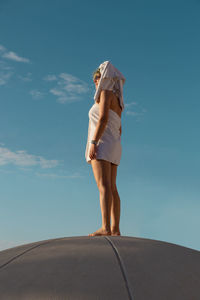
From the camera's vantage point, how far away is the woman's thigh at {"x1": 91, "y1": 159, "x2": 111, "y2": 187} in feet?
17.8

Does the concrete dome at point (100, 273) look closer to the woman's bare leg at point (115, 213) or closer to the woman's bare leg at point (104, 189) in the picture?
the woman's bare leg at point (104, 189)

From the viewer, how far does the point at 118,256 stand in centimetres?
370

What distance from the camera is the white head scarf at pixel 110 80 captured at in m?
5.77

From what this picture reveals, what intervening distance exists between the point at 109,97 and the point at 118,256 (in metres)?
2.82

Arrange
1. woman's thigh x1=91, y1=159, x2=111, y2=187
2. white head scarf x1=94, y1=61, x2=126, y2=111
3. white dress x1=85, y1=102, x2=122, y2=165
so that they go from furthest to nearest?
white head scarf x1=94, y1=61, x2=126, y2=111 → white dress x1=85, y1=102, x2=122, y2=165 → woman's thigh x1=91, y1=159, x2=111, y2=187

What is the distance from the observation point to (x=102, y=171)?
5457 millimetres

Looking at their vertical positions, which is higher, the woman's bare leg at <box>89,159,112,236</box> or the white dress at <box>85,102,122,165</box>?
the white dress at <box>85,102,122,165</box>

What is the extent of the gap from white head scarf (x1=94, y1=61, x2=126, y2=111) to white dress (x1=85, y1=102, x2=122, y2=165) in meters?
0.30

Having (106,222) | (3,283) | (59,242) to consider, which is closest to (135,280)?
(3,283)

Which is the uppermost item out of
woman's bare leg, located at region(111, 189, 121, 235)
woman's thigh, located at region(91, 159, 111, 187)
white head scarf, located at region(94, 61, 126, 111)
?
white head scarf, located at region(94, 61, 126, 111)

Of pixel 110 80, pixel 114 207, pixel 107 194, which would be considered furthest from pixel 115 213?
pixel 110 80

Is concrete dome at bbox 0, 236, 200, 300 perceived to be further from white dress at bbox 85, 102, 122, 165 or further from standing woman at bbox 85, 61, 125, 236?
white dress at bbox 85, 102, 122, 165

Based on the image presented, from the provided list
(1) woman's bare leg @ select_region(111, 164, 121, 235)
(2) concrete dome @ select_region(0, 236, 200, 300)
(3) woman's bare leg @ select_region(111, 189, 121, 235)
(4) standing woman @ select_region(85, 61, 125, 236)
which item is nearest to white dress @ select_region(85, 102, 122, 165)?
(4) standing woman @ select_region(85, 61, 125, 236)

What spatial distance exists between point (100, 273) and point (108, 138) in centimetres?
274
